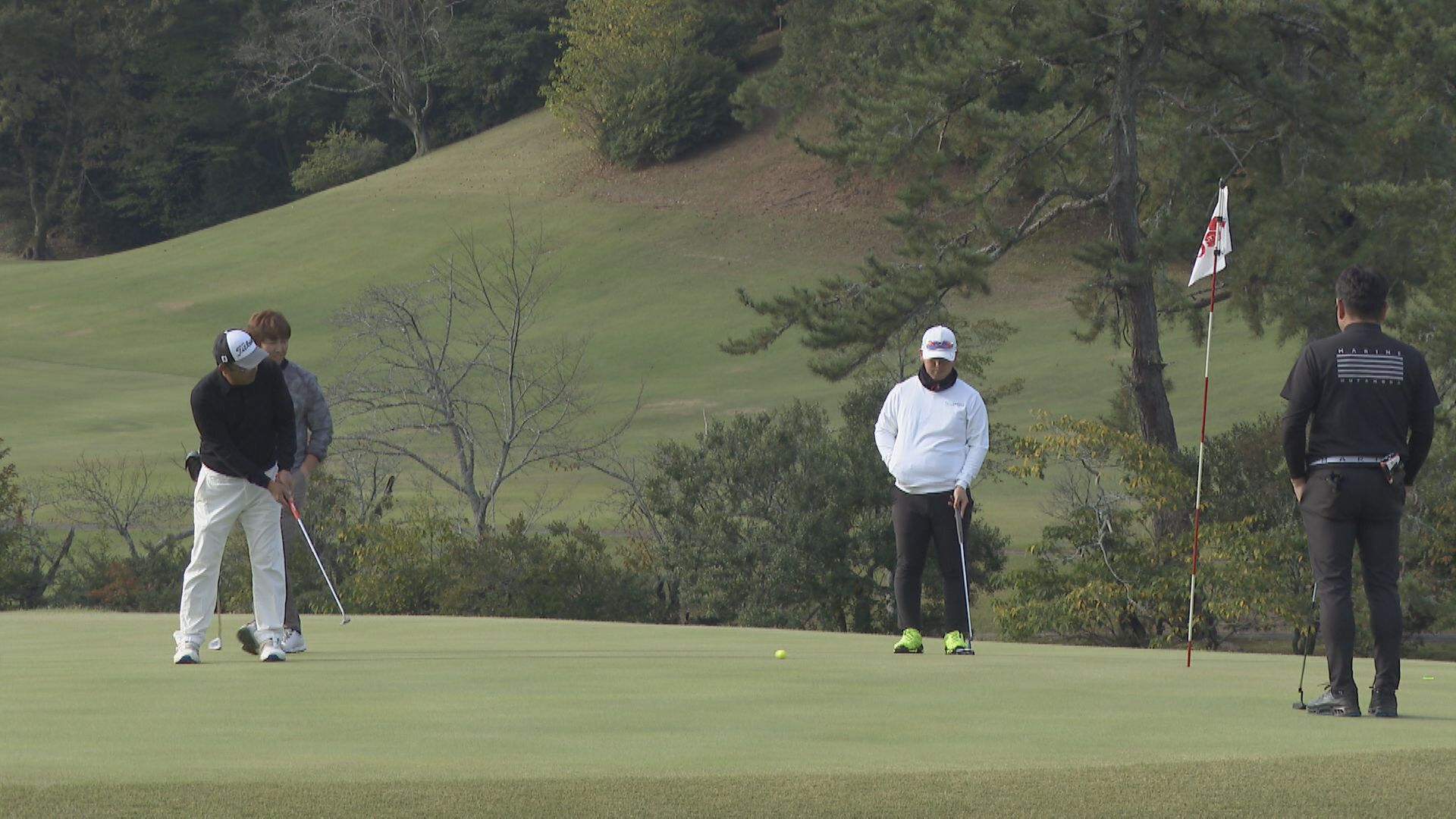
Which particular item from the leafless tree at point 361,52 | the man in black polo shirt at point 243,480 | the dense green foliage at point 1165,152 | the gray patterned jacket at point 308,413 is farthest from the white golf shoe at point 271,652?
the leafless tree at point 361,52

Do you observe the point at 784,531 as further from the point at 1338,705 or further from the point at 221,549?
the point at 1338,705

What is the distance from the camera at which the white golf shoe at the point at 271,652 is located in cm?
931

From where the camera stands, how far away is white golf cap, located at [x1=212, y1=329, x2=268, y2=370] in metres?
8.62

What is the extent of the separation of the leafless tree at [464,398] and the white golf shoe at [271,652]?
16.3 metres

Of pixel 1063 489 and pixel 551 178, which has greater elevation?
pixel 551 178

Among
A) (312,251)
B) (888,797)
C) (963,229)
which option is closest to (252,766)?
(888,797)

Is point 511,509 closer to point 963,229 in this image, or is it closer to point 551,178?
point 963,229

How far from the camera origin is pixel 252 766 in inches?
221

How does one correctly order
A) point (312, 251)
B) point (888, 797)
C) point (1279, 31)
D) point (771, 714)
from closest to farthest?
point (888, 797)
point (771, 714)
point (1279, 31)
point (312, 251)

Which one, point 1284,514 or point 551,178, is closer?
point 1284,514

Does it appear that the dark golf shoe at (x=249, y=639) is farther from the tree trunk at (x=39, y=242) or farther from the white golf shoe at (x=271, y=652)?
the tree trunk at (x=39, y=242)

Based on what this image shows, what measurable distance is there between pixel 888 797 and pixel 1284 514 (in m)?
18.3

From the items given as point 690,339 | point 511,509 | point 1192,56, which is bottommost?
point 511,509

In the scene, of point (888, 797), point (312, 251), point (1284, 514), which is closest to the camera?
point (888, 797)
